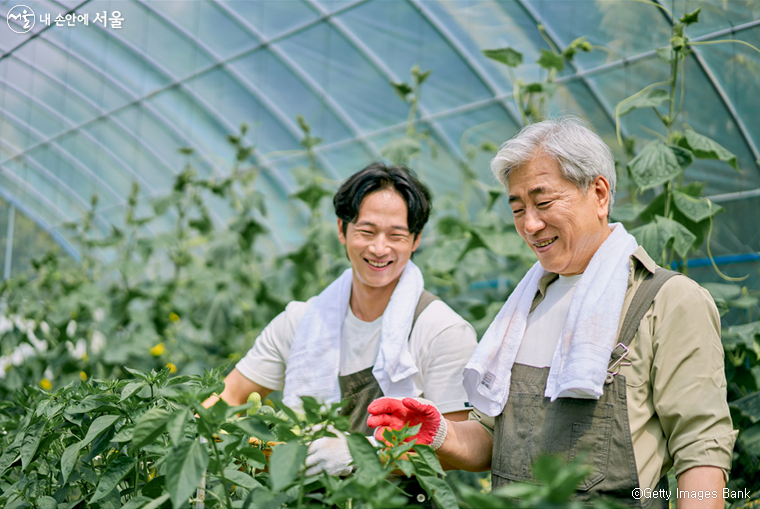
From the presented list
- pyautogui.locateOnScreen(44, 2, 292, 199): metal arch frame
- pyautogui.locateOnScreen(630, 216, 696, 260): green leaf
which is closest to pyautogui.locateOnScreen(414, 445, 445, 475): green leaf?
pyautogui.locateOnScreen(630, 216, 696, 260): green leaf

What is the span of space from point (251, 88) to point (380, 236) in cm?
531

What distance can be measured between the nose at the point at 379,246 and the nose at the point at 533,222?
59cm

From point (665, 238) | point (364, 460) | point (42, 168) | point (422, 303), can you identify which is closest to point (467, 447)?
point (422, 303)

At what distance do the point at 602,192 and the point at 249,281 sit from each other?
3044 millimetres

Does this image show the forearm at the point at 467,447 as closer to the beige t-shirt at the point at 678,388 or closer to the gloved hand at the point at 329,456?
the gloved hand at the point at 329,456

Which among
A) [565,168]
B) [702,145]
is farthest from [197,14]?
[565,168]

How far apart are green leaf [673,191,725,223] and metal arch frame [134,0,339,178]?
4.77 m

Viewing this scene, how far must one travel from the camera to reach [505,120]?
5.38m

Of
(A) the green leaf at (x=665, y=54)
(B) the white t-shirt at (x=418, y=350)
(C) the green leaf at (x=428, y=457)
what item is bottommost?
(C) the green leaf at (x=428, y=457)

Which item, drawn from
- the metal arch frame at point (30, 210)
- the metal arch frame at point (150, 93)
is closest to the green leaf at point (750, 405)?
the metal arch frame at point (150, 93)

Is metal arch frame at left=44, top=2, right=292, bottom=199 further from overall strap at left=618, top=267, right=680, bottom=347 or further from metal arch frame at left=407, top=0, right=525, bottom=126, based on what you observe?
overall strap at left=618, top=267, right=680, bottom=347

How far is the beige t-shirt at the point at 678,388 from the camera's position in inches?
55.0

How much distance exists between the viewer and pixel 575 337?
1.56m

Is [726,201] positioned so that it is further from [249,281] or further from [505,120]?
[249,281]
